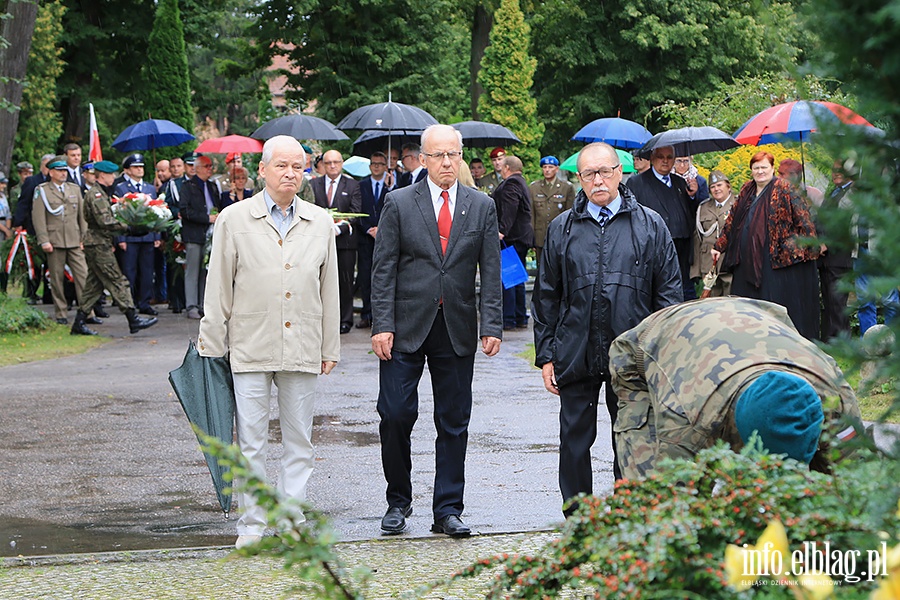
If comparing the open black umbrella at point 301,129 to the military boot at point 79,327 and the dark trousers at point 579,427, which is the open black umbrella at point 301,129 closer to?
the military boot at point 79,327

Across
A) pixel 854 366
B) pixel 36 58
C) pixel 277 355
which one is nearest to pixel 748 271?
pixel 277 355

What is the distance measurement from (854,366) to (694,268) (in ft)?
36.5

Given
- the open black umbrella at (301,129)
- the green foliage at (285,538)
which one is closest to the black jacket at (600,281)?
the green foliage at (285,538)

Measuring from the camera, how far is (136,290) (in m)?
19.3

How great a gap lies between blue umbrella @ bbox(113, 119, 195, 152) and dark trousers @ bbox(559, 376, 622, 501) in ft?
52.2

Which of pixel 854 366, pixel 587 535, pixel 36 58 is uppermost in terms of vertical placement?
pixel 36 58

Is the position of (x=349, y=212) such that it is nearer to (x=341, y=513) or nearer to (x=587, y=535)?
(x=341, y=513)

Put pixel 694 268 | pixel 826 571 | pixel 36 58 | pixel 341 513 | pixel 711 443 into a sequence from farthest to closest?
pixel 36 58 < pixel 694 268 < pixel 341 513 < pixel 711 443 < pixel 826 571

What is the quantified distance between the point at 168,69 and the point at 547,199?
67.9ft

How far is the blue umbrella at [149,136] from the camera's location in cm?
2128

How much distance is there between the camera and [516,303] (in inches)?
674

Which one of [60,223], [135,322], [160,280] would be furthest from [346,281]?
[160,280]

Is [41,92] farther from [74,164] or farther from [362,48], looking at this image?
[74,164]

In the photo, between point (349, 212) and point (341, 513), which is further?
point (349, 212)
